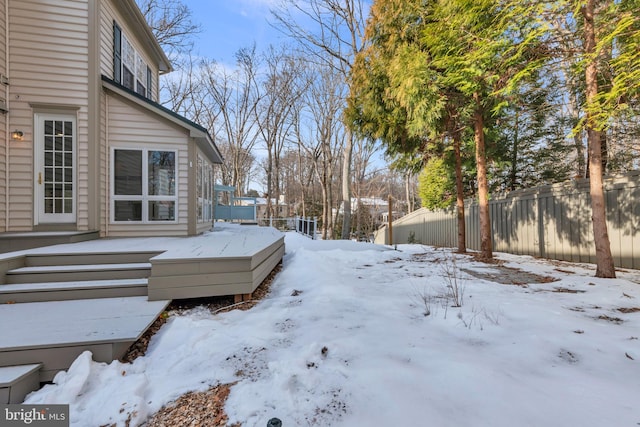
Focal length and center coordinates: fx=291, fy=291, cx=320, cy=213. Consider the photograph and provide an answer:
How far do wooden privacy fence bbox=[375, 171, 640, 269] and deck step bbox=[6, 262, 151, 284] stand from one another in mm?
7634

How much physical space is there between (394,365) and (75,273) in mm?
3848

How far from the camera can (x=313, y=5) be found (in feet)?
42.3

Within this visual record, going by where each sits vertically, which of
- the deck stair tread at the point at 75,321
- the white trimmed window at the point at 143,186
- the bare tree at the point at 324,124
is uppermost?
the bare tree at the point at 324,124

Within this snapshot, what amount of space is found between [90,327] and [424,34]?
7.00 m

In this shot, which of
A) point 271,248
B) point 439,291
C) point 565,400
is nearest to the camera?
point 565,400

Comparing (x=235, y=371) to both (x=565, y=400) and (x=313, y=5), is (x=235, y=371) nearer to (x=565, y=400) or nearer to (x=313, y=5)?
(x=565, y=400)

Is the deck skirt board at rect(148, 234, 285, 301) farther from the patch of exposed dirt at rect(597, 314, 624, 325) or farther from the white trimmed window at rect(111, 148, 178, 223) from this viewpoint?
the patch of exposed dirt at rect(597, 314, 624, 325)

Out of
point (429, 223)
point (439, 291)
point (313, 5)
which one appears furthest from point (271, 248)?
point (313, 5)

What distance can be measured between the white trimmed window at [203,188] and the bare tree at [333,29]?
5874 millimetres

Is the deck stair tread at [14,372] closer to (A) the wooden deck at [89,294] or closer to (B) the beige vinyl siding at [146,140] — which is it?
(A) the wooden deck at [89,294]

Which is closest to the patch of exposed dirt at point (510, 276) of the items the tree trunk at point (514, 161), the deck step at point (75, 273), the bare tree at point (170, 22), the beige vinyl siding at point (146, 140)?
the deck step at point (75, 273)

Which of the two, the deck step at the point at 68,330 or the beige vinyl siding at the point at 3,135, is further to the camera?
the beige vinyl siding at the point at 3,135

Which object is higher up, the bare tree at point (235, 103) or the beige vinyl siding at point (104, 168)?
the bare tree at point (235, 103)
